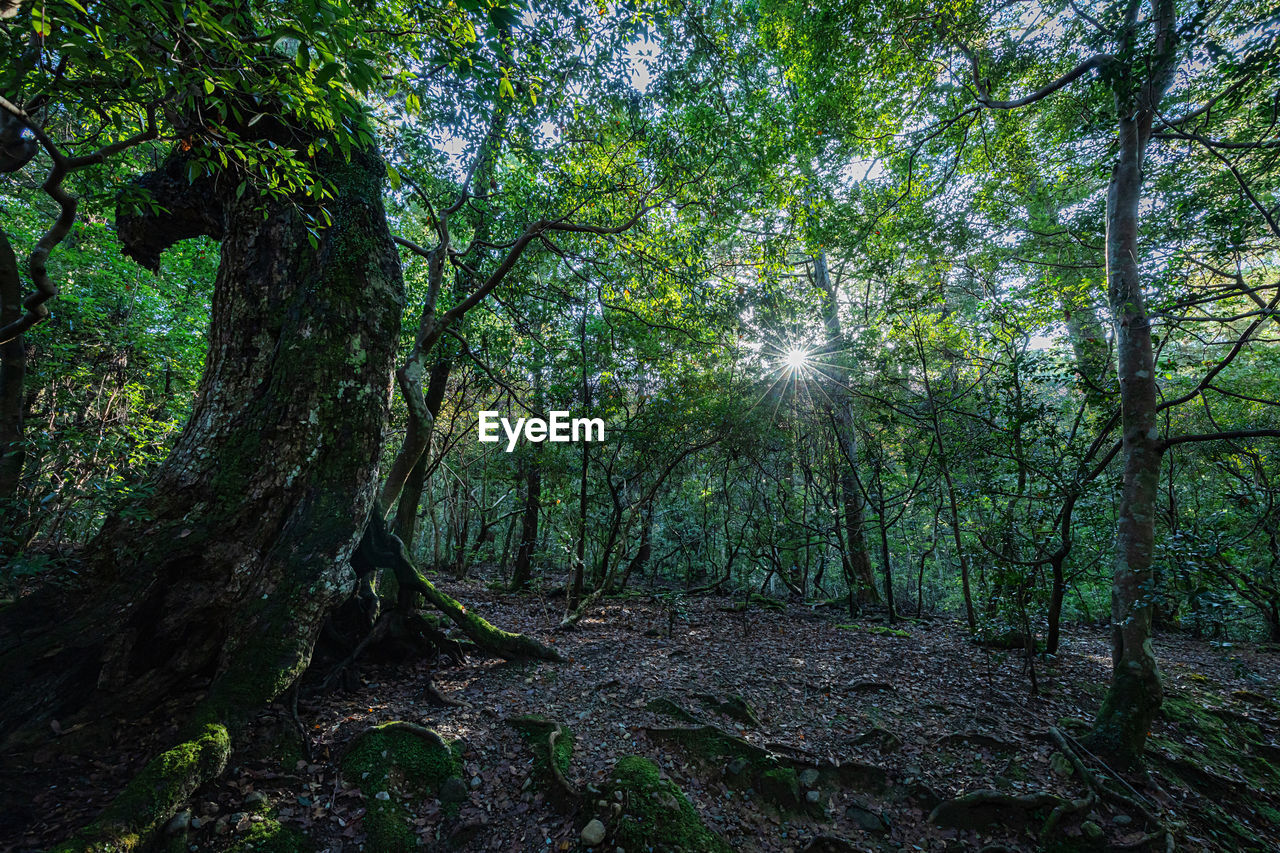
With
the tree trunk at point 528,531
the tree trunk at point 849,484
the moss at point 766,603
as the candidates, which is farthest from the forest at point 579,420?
the tree trunk at point 528,531

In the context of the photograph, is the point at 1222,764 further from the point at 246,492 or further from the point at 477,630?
the point at 246,492

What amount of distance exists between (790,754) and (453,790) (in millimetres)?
A: 2996

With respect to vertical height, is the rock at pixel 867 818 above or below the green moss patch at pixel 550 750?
below

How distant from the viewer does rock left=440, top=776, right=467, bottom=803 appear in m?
3.53

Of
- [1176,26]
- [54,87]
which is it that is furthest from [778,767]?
[1176,26]

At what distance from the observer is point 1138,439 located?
173 inches

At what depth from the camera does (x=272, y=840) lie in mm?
2887

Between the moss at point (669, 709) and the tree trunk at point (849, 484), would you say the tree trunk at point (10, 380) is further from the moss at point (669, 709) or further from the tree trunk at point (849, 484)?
the tree trunk at point (849, 484)

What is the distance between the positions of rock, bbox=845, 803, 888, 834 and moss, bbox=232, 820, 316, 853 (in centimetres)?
398

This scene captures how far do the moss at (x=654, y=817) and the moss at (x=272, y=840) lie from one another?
2.01 m

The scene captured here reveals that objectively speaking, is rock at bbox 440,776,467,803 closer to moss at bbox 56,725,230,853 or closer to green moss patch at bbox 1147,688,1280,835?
moss at bbox 56,725,230,853

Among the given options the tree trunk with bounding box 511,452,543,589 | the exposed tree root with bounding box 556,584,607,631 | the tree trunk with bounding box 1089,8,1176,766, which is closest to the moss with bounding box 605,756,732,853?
the tree trunk with bounding box 1089,8,1176,766

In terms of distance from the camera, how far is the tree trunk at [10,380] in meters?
3.89

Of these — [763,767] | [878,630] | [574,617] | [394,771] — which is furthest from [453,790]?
[878,630]
